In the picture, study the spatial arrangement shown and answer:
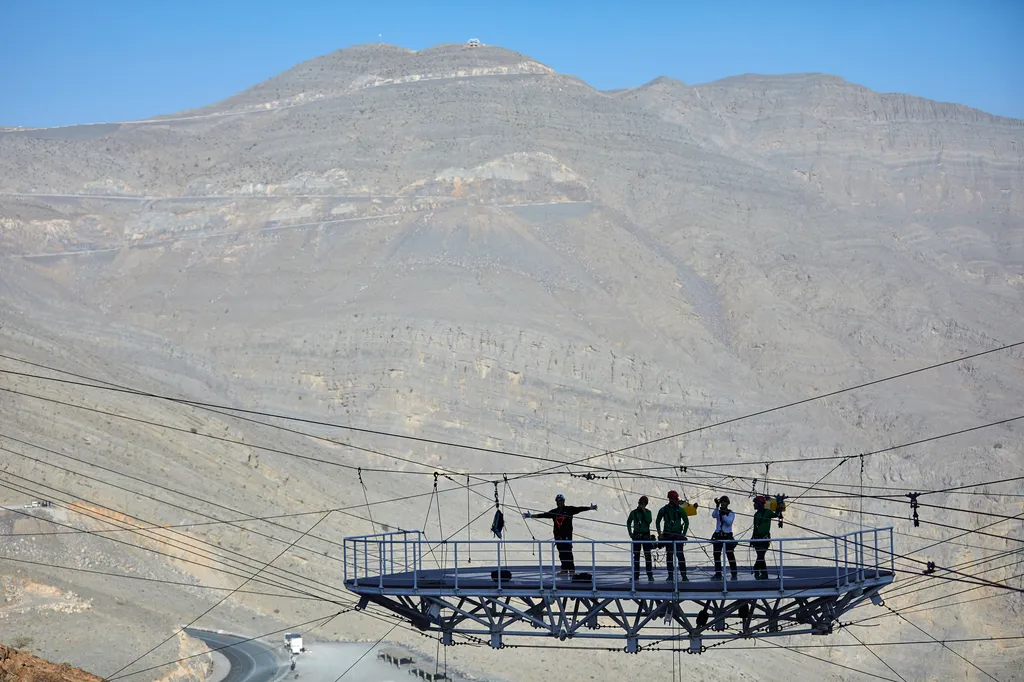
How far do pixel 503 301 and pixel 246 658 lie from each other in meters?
40.0

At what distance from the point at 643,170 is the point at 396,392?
146 feet

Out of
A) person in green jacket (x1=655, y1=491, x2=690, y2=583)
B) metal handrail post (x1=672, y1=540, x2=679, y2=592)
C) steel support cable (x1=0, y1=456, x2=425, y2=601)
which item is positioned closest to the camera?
metal handrail post (x1=672, y1=540, x2=679, y2=592)

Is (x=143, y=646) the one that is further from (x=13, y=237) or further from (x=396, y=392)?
(x=13, y=237)

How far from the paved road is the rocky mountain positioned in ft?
7.47

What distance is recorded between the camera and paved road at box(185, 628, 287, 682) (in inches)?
1633

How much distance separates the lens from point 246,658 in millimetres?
44312

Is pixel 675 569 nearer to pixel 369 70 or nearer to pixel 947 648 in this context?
pixel 947 648

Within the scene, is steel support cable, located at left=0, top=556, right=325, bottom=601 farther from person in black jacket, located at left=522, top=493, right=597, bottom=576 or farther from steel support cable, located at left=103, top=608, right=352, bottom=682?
person in black jacket, located at left=522, top=493, right=597, bottom=576

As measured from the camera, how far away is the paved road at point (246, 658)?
136 feet

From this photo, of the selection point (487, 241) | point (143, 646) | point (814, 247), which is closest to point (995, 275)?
point (814, 247)

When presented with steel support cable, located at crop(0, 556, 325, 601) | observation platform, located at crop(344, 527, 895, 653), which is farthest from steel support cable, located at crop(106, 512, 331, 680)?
observation platform, located at crop(344, 527, 895, 653)

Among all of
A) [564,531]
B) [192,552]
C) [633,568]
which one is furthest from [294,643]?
[633,568]

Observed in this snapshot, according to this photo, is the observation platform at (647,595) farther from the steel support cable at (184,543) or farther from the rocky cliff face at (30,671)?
the steel support cable at (184,543)

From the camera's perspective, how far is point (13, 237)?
96.1m
